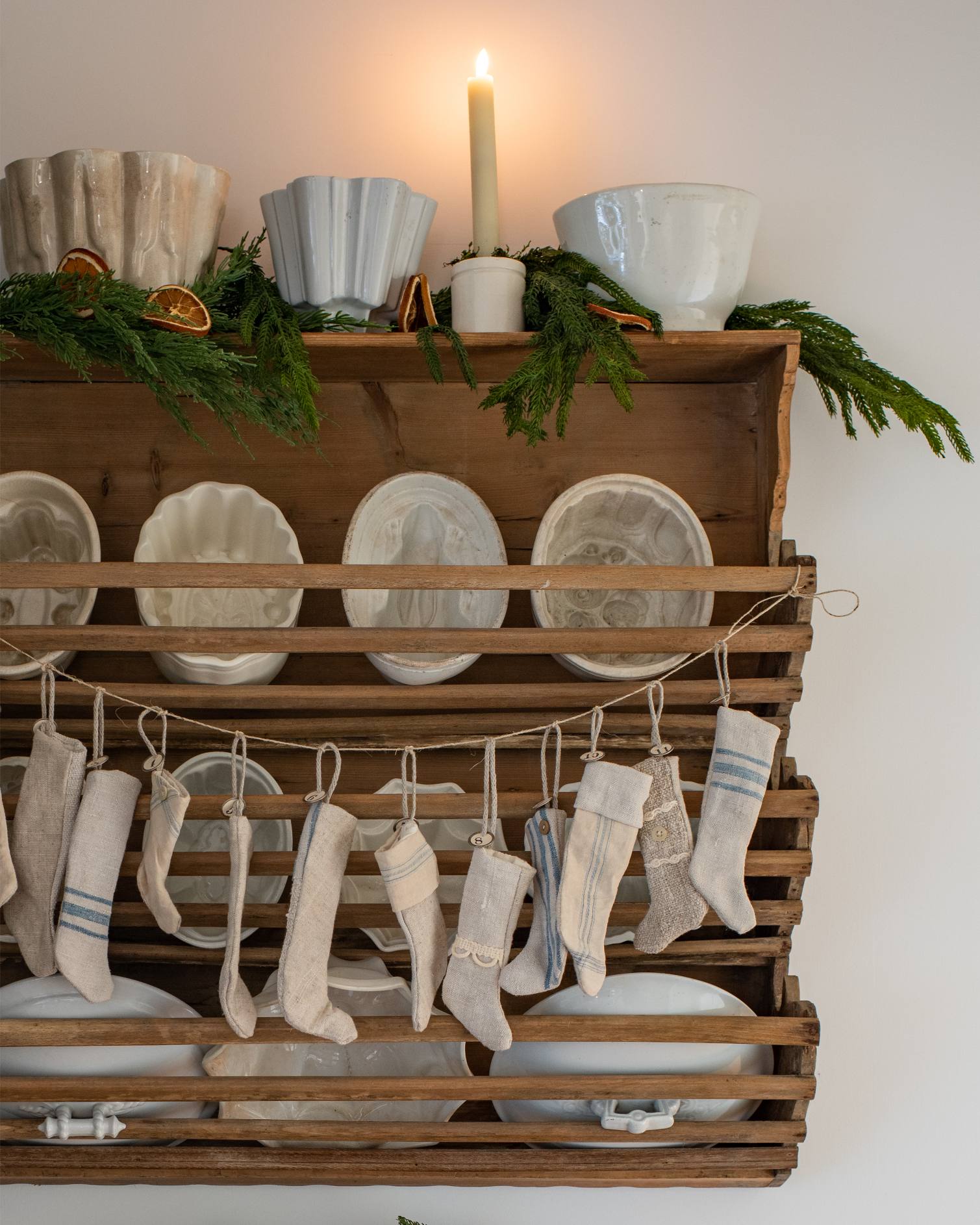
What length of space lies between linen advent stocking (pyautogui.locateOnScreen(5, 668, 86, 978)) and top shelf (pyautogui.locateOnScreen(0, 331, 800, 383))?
0.34m

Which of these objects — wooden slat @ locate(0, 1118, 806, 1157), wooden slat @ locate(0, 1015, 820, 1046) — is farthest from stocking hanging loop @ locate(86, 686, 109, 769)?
wooden slat @ locate(0, 1118, 806, 1157)

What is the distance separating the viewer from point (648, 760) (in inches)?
37.1

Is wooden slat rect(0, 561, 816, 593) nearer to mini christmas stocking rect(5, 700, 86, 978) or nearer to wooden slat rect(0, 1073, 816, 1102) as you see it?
mini christmas stocking rect(5, 700, 86, 978)

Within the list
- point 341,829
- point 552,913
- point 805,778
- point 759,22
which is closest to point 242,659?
point 341,829

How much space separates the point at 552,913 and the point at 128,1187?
1.84ft

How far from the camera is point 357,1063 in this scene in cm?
102

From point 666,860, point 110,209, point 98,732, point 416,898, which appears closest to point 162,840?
point 98,732

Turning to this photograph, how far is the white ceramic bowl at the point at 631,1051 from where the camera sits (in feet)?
3.14

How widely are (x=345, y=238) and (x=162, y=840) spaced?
57 cm

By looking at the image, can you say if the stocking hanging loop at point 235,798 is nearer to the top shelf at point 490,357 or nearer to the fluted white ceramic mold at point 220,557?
the fluted white ceramic mold at point 220,557

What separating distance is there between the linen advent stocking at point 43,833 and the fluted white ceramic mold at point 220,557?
12 centimetres

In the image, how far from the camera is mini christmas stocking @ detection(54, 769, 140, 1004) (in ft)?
3.05

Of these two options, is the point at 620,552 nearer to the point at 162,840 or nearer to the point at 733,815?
the point at 733,815

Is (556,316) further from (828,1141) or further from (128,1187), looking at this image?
(128,1187)
